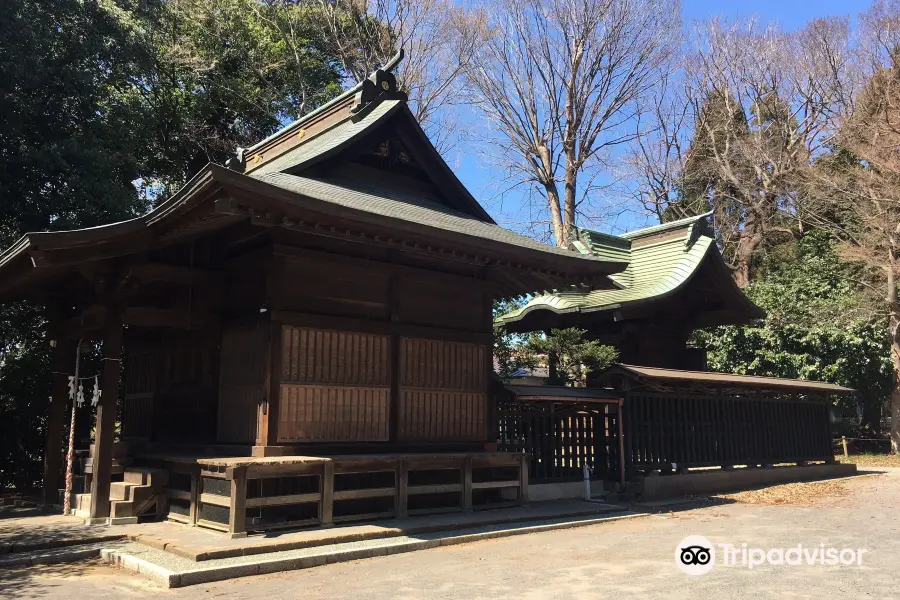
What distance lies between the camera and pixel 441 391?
11227mm

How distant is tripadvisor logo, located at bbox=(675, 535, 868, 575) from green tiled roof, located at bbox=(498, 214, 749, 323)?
7.43 m

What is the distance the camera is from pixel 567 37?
92.7ft

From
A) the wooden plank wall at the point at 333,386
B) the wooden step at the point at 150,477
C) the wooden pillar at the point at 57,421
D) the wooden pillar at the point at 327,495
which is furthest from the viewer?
the wooden pillar at the point at 57,421

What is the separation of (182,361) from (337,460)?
4.02m

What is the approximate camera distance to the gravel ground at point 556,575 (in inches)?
240

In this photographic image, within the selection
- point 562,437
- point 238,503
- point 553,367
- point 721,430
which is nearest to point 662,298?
point 553,367

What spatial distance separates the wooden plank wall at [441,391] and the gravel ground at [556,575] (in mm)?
2490

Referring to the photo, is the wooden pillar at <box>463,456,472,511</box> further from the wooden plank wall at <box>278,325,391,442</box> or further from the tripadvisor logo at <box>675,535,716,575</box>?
the tripadvisor logo at <box>675,535,716,575</box>

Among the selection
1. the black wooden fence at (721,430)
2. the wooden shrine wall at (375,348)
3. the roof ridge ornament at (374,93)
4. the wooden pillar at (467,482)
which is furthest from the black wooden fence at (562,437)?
the roof ridge ornament at (374,93)

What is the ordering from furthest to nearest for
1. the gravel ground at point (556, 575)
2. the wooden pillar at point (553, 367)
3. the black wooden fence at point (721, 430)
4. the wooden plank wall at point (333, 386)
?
the wooden pillar at point (553, 367) → the black wooden fence at point (721, 430) → the wooden plank wall at point (333, 386) → the gravel ground at point (556, 575)

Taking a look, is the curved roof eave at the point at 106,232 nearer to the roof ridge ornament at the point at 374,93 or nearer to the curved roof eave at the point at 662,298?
the roof ridge ornament at the point at 374,93

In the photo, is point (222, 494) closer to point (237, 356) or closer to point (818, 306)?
point (237, 356)

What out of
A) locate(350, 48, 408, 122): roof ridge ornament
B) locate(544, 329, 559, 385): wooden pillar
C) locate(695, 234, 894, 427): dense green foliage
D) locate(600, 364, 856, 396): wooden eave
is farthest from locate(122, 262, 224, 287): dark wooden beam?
locate(695, 234, 894, 427): dense green foliage

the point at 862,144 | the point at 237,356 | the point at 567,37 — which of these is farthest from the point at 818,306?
the point at 237,356
